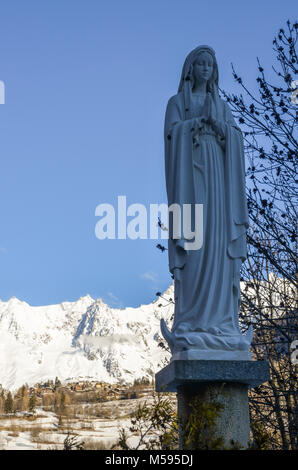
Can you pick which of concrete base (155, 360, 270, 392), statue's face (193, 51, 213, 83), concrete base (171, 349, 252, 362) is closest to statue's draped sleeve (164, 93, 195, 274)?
statue's face (193, 51, 213, 83)

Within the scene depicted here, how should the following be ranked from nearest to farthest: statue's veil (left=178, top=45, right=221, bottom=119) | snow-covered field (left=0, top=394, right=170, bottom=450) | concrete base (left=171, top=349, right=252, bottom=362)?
concrete base (left=171, top=349, right=252, bottom=362) < statue's veil (left=178, top=45, right=221, bottom=119) < snow-covered field (left=0, top=394, right=170, bottom=450)

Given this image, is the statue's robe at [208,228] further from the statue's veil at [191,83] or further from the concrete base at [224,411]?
the concrete base at [224,411]

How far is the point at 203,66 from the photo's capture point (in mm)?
5867

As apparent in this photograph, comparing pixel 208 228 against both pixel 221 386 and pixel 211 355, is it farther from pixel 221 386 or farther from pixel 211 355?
pixel 221 386

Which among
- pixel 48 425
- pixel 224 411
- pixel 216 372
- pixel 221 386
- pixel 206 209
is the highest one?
pixel 206 209

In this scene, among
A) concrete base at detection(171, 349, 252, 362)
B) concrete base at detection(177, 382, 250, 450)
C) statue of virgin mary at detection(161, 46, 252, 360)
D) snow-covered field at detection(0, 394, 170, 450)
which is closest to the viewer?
concrete base at detection(177, 382, 250, 450)

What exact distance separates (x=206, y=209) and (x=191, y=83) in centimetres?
158

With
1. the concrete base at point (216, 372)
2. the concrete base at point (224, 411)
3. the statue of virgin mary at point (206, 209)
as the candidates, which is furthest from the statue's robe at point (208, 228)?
the concrete base at point (224, 411)

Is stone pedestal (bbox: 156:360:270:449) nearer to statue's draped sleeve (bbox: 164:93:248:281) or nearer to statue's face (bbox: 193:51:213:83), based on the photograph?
statue's draped sleeve (bbox: 164:93:248:281)

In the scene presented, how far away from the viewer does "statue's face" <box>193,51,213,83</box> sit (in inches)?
231

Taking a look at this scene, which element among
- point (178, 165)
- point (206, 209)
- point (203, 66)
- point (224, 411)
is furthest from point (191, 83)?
point (224, 411)

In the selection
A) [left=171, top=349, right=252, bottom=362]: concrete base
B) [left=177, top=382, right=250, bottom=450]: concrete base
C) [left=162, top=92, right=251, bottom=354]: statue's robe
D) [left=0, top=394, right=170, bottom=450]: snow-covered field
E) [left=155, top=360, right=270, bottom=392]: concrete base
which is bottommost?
[left=0, top=394, right=170, bottom=450]: snow-covered field
